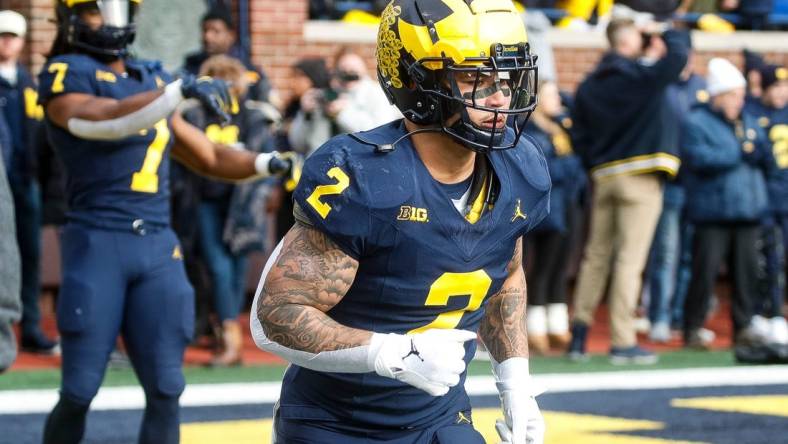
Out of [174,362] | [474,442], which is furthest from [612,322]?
[474,442]

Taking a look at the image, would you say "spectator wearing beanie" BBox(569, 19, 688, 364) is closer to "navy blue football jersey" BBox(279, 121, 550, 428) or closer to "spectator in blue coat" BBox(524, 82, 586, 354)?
"spectator in blue coat" BBox(524, 82, 586, 354)

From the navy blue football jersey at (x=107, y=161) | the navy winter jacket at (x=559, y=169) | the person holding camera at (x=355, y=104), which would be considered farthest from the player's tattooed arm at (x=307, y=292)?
the navy winter jacket at (x=559, y=169)

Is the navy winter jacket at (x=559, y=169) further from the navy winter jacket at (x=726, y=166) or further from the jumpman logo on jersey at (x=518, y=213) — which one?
the jumpman logo on jersey at (x=518, y=213)

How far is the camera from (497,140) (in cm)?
360

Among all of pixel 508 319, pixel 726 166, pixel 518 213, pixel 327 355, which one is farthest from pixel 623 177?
pixel 327 355

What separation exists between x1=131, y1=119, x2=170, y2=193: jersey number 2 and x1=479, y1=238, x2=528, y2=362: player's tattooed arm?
2.06 metres

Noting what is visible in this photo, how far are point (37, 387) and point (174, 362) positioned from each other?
3108 mm

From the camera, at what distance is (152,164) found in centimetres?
571

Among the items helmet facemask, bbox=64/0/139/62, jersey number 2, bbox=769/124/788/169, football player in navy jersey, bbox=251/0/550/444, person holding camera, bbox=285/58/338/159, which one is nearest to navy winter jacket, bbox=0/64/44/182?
person holding camera, bbox=285/58/338/159

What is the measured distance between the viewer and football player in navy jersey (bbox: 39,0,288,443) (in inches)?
212

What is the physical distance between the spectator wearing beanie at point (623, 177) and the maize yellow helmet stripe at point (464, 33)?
5.82 m

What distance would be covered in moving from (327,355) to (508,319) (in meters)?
Result: 0.64

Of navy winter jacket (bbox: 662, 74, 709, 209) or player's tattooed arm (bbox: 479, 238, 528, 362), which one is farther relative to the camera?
navy winter jacket (bbox: 662, 74, 709, 209)

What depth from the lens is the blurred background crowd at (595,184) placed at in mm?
9172
